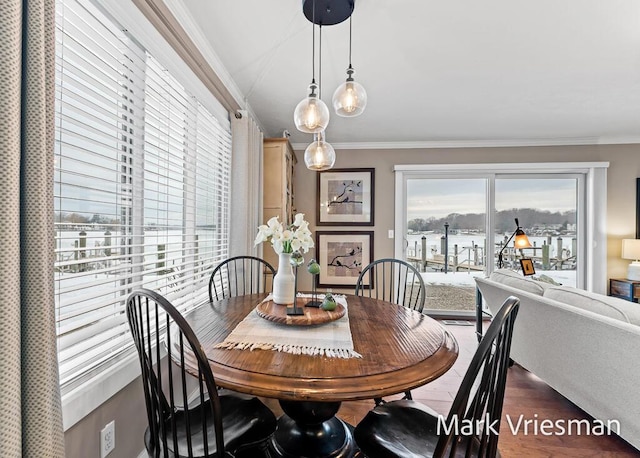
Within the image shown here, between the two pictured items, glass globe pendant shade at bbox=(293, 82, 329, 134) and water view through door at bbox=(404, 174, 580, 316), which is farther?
water view through door at bbox=(404, 174, 580, 316)

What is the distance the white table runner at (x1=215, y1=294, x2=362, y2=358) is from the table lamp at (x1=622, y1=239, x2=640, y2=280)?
4.08 m

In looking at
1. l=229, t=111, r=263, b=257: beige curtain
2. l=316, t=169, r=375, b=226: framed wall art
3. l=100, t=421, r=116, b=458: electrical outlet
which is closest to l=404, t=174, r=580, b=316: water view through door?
l=316, t=169, r=375, b=226: framed wall art

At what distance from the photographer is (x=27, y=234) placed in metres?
0.73

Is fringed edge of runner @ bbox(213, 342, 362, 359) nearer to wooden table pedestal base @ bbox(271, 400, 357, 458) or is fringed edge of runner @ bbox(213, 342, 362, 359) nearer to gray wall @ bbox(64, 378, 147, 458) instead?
wooden table pedestal base @ bbox(271, 400, 357, 458)

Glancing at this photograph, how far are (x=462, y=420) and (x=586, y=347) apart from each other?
4.43 feet

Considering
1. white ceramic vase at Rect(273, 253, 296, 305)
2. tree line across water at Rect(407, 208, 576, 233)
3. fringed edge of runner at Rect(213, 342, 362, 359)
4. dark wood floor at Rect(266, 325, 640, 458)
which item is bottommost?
dark wood floor at Rect(266, 325, 640, 458)

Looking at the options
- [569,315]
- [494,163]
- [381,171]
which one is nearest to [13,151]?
[569,315]

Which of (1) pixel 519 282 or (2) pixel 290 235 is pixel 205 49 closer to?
(2) pixel 290 235

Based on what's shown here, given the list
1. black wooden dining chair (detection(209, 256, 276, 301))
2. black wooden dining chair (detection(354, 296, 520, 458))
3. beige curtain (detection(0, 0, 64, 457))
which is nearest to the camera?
beige curtain (detection(0, 0, 64, 457))

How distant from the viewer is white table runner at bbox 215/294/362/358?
1.08m

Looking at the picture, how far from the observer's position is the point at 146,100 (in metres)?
1.56

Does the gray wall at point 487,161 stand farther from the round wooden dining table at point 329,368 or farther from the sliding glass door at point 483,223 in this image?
the round wooden dining table at point 329,368

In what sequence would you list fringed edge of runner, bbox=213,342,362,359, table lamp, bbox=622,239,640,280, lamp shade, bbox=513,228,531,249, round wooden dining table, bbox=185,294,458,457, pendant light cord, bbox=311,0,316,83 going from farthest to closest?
table lamp, bbox=622,239,640,280 < lamp shade, bbox=513,228,531,249 < pendant light cord, bbox=311,0,316,83 < fringed edge of runner, bbox=213,342,362,359 < round wooden dining table, bbox=185,294,458,457

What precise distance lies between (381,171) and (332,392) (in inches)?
143
